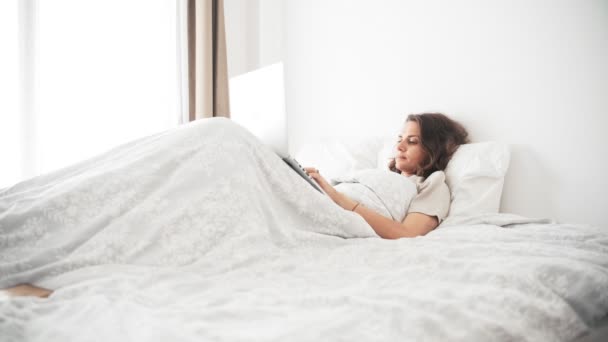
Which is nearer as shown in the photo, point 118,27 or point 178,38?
point 118,27

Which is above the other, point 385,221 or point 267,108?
point 267,108

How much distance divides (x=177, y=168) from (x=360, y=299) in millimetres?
530

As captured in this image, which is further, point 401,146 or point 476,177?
point 401,146

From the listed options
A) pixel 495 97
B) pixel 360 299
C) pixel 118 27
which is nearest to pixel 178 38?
pixel 118 27

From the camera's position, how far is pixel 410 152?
5.11 ft

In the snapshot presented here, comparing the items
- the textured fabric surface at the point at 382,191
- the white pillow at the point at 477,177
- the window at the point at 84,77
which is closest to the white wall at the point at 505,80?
the white pillow at the point at 477,177

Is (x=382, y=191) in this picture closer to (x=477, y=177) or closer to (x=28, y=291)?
(x=477, y=177)

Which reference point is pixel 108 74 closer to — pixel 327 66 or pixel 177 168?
pixel 327 66

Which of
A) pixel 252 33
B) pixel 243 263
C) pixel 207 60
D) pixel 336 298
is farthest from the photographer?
pixel 252 33

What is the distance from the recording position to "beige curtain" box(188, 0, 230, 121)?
2.55 meters

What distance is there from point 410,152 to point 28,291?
4.38 feet

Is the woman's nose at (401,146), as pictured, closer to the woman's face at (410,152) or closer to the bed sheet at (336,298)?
the woman's face at (410,152)

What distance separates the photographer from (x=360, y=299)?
0.52 m

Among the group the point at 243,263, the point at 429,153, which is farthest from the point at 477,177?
the point at 243,263
